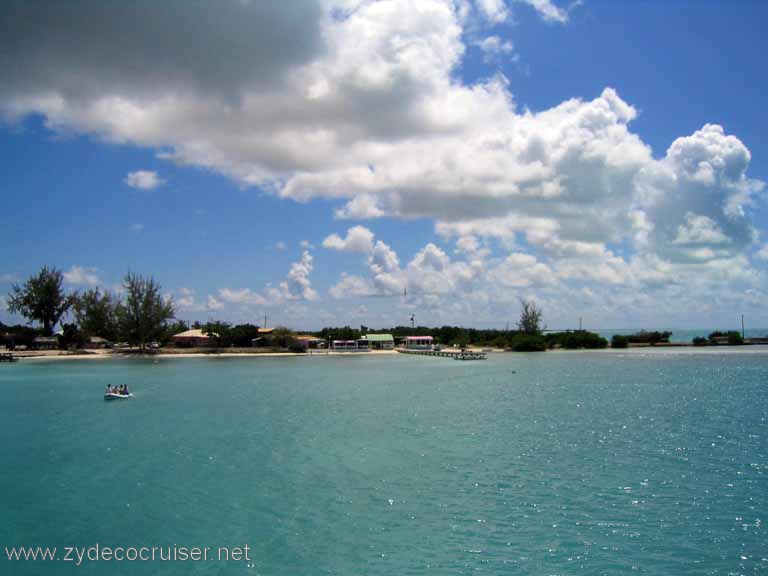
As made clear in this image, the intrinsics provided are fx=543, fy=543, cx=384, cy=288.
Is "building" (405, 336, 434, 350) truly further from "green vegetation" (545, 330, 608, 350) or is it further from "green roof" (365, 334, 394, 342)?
"green vegetation" (545, 330, 608, 350)

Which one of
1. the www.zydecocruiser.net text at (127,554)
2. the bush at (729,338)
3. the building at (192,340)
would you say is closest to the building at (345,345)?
the building at (192,340)

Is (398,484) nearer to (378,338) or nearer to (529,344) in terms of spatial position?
(529,344)

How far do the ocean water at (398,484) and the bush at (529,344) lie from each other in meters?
84.2

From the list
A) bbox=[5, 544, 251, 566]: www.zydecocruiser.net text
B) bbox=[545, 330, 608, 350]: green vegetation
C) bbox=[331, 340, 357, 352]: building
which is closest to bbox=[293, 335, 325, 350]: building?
bbox=[331, 340, 357, 352]: building

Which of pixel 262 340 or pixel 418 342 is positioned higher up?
pixel 262 340

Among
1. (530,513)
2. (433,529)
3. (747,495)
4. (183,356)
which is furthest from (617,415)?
(183,356)

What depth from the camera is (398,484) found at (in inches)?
765

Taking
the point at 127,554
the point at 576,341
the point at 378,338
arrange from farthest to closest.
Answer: the point at 576,341
the point at 378,338
the point at 127,554

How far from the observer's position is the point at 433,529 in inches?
605

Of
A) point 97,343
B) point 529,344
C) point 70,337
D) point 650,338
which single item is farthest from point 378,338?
point 650,338

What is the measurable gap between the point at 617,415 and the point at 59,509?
96.4 feet

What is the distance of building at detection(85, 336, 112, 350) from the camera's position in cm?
11056

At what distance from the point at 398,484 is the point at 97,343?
366 feet

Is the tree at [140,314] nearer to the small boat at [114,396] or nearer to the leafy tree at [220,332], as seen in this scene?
the leafy tree at [220,332]
